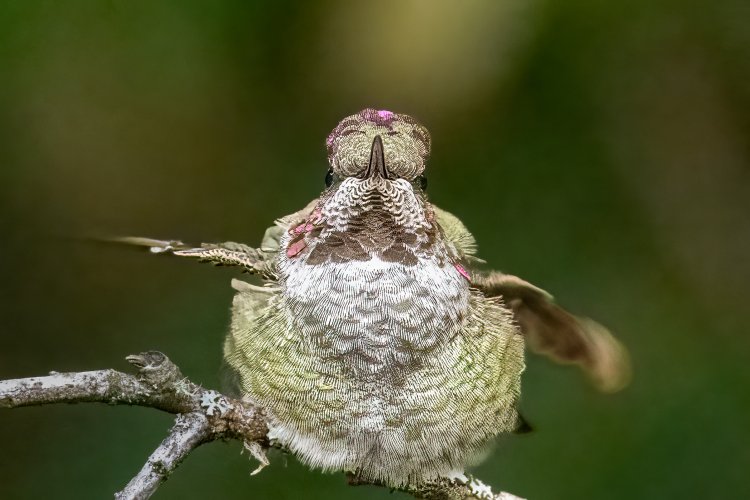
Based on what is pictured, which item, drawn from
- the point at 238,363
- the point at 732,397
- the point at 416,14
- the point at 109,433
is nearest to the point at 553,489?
the point at 732,397

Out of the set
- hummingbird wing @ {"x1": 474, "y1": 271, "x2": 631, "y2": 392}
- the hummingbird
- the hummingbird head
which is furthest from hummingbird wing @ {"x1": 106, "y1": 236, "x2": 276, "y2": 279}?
hummingbird wing @ {"x1": 474, "y1": 271, "x2": 631, "y2": 392}

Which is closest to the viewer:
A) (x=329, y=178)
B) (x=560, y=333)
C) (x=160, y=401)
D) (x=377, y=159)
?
(x=160, y=401)

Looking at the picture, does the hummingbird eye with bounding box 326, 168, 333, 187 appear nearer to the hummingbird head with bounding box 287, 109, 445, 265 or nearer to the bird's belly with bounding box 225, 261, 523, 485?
the hummingbird head with bounding box 287, 109, 445, 265

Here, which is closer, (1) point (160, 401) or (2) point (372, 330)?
(1) point (160, 401)

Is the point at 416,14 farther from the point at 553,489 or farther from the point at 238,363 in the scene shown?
the point at 553,489

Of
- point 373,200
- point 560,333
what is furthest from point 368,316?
point 560,333

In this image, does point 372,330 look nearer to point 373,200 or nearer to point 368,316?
point 368,316

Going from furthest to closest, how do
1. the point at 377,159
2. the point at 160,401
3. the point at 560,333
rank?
the point at 560,333, the point at 377,159, the point at 160,401

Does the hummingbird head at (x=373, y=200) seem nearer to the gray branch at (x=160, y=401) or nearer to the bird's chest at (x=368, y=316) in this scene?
the bird's chest at (x=368, y=316)
